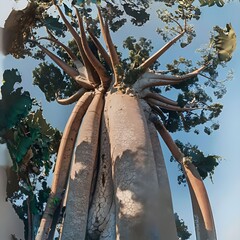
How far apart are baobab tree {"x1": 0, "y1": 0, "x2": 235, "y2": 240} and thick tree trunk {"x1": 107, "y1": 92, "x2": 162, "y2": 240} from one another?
21 millimetres

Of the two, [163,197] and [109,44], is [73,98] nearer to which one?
[109,44]

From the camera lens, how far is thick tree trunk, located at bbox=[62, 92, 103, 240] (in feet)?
33.5

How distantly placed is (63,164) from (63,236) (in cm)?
235

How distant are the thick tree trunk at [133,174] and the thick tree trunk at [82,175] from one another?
529mm

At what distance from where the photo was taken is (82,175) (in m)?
10.9

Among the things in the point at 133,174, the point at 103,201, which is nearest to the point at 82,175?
the point at 103,201

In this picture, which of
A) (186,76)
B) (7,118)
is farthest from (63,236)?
Result: (186,76)

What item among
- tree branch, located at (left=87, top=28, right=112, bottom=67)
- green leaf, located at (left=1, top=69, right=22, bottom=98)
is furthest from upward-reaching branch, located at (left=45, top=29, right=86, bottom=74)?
green leaf, located at (left=1, top=69, right=22, bottom=98)

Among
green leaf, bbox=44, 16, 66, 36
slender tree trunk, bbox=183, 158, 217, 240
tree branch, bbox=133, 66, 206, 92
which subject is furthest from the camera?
tree branch, bbox=133, 66, 206, 92

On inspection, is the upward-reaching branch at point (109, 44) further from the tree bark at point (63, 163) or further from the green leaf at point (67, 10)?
the tree bark at point (63, 163)

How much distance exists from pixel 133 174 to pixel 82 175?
4.60 ft

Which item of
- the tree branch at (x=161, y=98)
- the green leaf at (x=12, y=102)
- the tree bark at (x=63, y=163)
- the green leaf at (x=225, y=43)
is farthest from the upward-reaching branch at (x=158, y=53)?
the green leaf at (x=12, y=102)

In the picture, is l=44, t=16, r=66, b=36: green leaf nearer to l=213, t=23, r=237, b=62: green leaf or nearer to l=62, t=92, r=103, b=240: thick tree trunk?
l=62, t=92, r=103, b=240: thick tree trunk

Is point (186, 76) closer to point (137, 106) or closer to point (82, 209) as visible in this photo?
point (137, 106)
